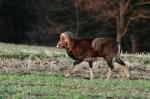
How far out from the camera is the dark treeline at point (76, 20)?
171 feet

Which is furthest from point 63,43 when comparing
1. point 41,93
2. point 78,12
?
point 78,12

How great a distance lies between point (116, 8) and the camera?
52.2m

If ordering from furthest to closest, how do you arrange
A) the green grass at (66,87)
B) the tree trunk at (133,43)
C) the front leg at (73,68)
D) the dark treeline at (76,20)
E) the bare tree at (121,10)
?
the tree trunk at (133,43), the dark treeline at (76,20), the bare tree at (121,10), the front leg at (73,68), the green grass at (66,87)

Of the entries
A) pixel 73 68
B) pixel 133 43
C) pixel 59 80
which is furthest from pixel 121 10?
pixel 59 80

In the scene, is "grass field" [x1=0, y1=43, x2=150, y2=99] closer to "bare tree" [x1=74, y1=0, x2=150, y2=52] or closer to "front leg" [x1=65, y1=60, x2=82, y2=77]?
"front leg" [x1=65, y1=60, x2=82, y2=77]

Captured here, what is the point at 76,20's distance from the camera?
181 ft

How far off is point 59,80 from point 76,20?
38970mm

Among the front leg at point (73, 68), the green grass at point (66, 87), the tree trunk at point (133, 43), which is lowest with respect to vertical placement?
the green grass at point (66, 87)

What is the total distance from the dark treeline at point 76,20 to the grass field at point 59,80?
2913 centimetres

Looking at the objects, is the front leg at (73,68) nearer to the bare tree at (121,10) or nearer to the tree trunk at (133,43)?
the bare tree at (121,10)

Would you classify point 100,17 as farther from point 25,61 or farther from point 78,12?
point 25,61

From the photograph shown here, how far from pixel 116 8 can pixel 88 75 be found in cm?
3412

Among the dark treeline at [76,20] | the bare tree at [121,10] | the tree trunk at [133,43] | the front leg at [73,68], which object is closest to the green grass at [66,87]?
the front leg at [73,68]

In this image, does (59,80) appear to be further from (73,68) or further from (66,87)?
(73,68)
